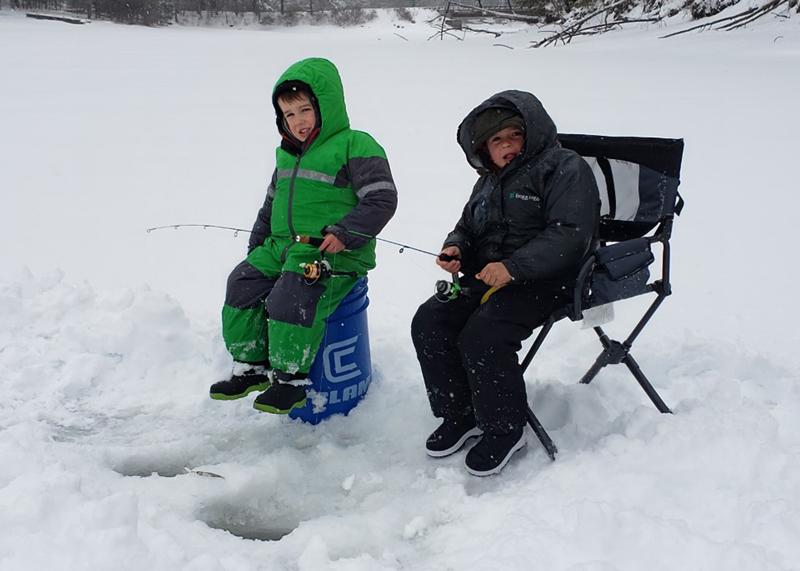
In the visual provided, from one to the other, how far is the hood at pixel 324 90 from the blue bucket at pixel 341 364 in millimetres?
646

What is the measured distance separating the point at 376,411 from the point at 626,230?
4.16 feet

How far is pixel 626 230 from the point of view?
268 centimetres

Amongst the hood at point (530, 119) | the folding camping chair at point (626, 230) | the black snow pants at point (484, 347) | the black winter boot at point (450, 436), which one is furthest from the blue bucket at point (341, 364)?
the hood at point (530, 119)

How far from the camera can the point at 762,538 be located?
189 centimetres

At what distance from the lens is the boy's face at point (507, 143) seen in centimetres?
258

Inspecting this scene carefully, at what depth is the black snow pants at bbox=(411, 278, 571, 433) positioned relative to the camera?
238 centimetres

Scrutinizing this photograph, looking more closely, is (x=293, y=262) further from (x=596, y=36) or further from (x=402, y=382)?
(x=596, y=36)

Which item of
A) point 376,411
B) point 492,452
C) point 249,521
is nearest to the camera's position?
point 249,521

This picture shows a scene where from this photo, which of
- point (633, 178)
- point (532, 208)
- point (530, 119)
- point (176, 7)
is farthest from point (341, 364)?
point (176, 7)

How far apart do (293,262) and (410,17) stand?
1310 inches

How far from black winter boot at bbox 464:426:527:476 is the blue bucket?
2.12 ft

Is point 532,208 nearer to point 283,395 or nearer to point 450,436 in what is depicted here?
point 450,436

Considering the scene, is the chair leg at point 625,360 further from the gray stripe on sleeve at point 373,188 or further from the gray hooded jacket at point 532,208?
the gray stripe on sleeve at point 373,188

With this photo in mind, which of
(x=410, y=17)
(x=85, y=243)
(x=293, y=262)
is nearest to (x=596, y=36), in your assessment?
(x=85, y=243)
